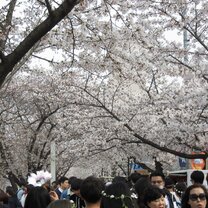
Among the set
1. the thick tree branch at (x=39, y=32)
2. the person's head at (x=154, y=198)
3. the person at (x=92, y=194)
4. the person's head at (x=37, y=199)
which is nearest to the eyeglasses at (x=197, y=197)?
the person's head at (x=154, y=198)

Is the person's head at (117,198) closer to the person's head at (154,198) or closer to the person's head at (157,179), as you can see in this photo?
the person's head at (154,198)

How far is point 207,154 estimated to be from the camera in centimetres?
1256

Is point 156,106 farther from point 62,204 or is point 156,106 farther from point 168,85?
point 62,204

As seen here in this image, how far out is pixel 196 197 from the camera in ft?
16.5

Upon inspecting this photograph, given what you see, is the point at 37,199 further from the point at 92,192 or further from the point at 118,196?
the point at 118,196

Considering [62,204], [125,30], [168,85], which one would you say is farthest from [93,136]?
[62,204]

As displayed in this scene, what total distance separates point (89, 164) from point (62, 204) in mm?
25788

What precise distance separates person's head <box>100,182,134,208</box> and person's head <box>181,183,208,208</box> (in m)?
1.03

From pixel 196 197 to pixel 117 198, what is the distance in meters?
1.13

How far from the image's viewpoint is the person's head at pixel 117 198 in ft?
13.8

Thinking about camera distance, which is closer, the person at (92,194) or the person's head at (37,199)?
the person at (92,194)

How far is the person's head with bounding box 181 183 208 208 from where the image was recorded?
501 cm

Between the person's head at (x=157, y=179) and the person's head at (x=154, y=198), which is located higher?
the person's head at (x=157, y=179)

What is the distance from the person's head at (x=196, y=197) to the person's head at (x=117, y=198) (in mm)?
1028
